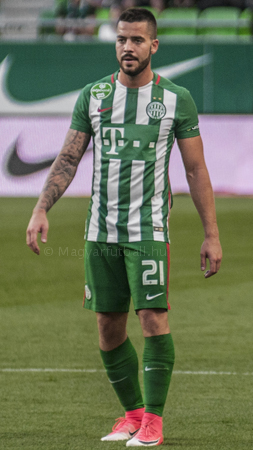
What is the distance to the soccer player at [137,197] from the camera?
3.54 metres

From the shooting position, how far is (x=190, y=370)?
197 inches

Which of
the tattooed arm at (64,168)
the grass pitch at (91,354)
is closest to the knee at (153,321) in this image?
the grass pitch at (91,354)

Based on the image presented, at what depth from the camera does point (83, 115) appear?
3689 millimetres

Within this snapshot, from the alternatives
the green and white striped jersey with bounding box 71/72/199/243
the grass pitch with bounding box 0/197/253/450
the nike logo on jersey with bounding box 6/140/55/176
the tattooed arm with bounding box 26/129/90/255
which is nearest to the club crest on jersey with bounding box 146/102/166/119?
the green and white striped jersey with bounding box 71/72/199/243

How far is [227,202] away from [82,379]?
9556 mm

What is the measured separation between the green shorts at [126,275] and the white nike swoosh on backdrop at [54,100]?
38.2 feet

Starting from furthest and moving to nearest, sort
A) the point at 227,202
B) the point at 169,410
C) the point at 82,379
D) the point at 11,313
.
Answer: the point at 227,202 → the point at 11,313 → the point at 82,379 → the point at 169,410

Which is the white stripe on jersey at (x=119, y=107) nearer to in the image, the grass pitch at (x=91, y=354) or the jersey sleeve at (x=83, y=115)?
the jersey sleeve at (x=83, y=115)

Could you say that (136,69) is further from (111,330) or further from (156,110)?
(111,330)

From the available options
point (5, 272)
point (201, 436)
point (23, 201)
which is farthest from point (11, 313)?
point (23, 201)

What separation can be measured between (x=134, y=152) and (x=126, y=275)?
0.56 metres

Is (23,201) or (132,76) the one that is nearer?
(132,76)

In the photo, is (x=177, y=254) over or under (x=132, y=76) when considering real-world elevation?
under

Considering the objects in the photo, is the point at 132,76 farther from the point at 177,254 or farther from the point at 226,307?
the point at 177,254
